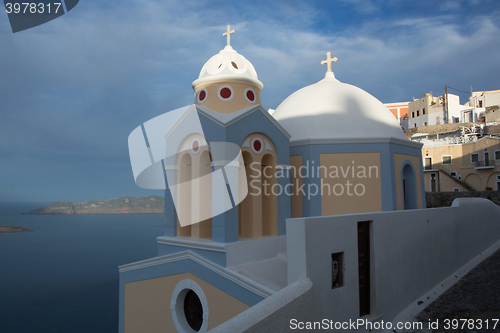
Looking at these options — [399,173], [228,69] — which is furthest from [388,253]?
[228,69]

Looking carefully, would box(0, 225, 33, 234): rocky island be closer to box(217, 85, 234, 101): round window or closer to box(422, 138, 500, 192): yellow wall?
box(217, 85, 234, 101): round window

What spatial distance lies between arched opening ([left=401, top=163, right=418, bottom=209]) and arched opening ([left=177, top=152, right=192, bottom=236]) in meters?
6.23

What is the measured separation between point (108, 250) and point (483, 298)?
4879 centimetres

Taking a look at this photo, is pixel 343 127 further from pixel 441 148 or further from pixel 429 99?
pixel 429 99

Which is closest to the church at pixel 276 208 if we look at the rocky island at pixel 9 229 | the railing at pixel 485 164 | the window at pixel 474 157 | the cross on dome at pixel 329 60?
the cross on dome at pixel 329 60

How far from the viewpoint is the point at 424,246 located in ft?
22.4

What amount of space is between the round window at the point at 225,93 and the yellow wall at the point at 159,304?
13.8ft

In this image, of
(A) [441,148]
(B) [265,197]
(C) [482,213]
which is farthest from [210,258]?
(A) [441,148]

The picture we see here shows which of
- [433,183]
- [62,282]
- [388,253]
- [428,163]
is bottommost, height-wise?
[62,282]

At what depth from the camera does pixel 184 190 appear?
837 centimetres

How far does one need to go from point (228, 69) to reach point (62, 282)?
32.1m

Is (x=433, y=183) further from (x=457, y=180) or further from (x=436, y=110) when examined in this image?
(x=436, y=110)

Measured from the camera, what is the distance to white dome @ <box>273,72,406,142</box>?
9133mm

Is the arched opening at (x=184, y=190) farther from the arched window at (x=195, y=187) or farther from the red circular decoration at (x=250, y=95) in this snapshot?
the red circular decoration at (x=250, y=95)
